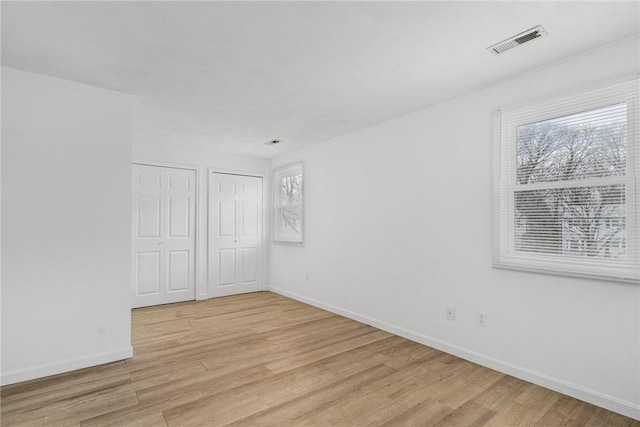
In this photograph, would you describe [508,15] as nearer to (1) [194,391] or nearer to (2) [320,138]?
(2) [320,138]

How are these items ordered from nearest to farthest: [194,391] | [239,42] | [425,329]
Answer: [239,42], [194,391], [425,329]

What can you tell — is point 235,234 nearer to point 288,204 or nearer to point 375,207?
point 288,204

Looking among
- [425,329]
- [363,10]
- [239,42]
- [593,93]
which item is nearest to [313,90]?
[239,42]

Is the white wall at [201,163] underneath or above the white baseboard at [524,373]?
A: above

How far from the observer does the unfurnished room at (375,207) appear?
204 centimetres

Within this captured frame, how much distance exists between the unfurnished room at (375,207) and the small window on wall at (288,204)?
1549 millimetres

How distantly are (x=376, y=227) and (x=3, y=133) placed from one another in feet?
11.7

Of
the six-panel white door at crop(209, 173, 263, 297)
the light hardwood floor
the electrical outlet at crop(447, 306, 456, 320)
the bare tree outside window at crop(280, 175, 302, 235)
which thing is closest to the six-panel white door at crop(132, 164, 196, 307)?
the six-panel white door at crop(209, 173, 263, 297)

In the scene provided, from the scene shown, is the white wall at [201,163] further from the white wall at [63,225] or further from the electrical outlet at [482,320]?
the electrical outlet at [482,320]

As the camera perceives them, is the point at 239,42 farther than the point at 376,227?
No

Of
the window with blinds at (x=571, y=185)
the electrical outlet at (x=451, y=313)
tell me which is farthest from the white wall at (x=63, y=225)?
the window with blinds at (x=571, y=185)

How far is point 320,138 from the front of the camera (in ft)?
15.2

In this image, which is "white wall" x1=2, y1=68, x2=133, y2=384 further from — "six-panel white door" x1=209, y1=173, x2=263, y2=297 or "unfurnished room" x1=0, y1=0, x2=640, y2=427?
"six-panel white door" x1=209, y1=173, x2=263, y2=297

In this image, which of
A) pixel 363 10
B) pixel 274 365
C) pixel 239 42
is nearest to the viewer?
pixel 363 10
